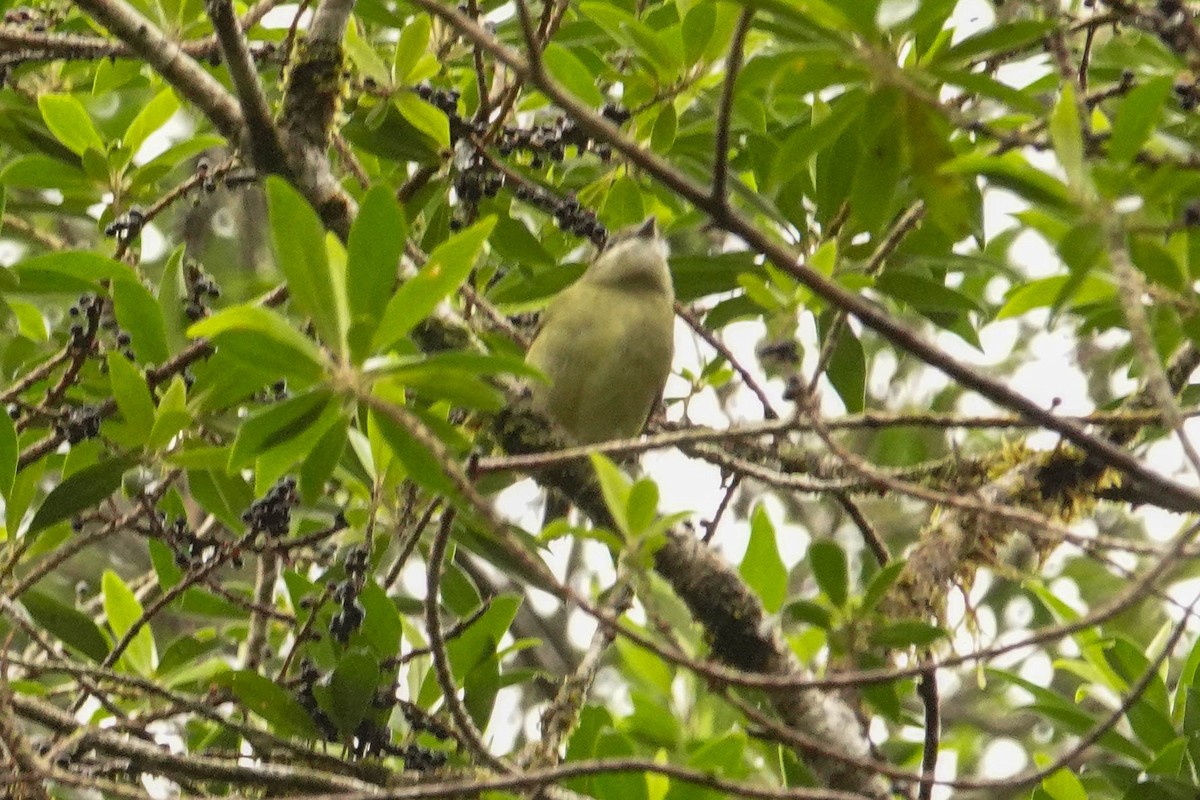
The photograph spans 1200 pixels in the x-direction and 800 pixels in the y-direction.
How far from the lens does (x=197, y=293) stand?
291 cm

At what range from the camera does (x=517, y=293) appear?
10.2ft

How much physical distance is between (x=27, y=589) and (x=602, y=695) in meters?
3.49

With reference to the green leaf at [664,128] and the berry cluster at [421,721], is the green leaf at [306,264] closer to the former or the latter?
the berry cluster at [421,721]

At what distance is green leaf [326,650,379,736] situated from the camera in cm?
257

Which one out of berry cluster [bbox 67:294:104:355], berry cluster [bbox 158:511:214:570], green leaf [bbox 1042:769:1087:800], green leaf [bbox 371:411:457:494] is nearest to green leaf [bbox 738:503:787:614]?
green leaf [bbox 1042:769:1087:800]

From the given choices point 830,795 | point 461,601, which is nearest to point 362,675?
point 461,601

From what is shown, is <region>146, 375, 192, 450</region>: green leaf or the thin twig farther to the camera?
<region>146, 375, 192, 450</region>: green leaf

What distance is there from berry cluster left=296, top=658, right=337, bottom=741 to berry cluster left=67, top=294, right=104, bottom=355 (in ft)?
2.47

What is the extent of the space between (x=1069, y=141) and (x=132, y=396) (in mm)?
Result: 1681

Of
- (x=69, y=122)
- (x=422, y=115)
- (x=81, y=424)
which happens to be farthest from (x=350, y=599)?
(x=69, y=122)

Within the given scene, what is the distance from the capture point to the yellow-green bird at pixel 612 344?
3.54m

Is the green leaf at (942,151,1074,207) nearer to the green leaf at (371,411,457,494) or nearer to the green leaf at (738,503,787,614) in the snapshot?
the green leaf at (371,411,457,494)

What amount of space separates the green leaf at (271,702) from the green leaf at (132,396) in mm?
472

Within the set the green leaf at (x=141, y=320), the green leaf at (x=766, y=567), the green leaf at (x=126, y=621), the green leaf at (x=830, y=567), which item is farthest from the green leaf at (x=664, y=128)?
the green leaf at (x=126, y=621)
